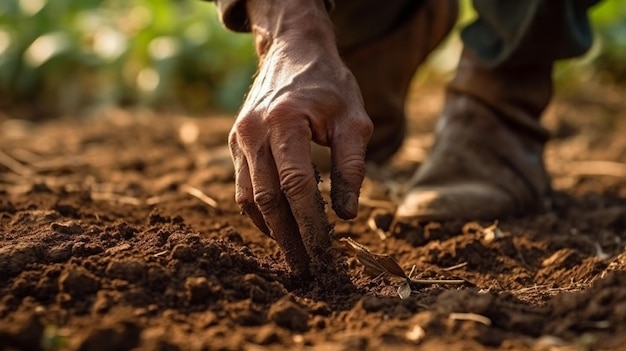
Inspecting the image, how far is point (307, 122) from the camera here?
1896 mm

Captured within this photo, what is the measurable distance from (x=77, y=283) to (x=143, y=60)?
3.86 meters

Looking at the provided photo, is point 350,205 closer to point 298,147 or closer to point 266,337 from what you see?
point 298,147

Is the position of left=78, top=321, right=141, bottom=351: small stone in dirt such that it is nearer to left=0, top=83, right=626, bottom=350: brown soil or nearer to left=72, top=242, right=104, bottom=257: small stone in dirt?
left=0, top=83, right=626, bottom=350: brown soil

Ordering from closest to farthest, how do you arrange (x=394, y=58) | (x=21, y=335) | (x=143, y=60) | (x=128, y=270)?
(x=21, y=335)
(x=128, y=270)
(x=394, y=58)
(x=143, y=60)

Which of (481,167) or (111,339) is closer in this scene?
(111,339)

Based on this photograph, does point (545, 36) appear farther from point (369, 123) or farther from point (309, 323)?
point (309, 323)

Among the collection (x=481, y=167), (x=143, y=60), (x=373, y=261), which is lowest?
(x=143, y=60)

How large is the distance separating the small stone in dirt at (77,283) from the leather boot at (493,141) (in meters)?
1.18

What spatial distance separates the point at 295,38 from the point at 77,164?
5.45ft

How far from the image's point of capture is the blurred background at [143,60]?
5211 millimetres

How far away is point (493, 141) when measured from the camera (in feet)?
9.55

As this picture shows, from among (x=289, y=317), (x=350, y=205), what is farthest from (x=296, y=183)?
(x=289, y=317)

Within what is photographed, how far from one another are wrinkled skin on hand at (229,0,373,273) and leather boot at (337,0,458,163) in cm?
126

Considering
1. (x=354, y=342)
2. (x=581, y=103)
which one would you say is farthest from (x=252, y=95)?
(x=581, y=103)
